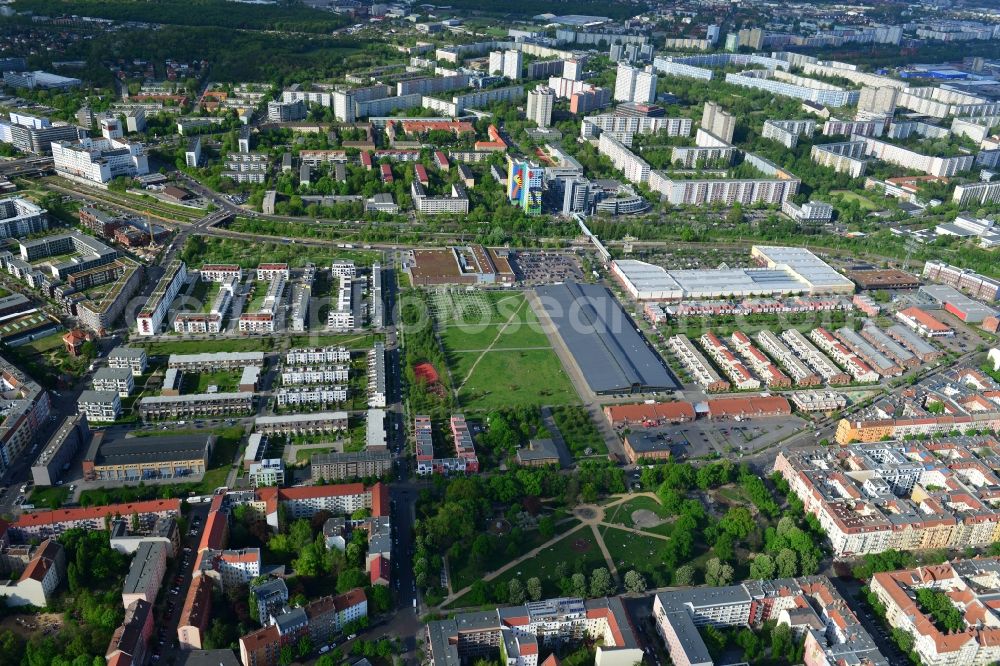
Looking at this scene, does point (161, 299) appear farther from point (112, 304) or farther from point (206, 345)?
point (206, 345)

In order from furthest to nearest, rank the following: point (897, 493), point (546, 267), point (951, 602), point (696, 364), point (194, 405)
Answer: point (546, 267)
point (696, 364)
point (194, 405)
point (897, 493)
point (951, 602)

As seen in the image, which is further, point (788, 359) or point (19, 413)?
point (788, 359)

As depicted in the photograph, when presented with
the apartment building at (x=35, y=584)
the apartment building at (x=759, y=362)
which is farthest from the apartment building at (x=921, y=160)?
the apartment building at (x=35, y=584)

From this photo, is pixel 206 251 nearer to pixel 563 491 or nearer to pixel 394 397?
pixel 394 397

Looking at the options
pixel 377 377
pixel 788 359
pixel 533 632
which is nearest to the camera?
pixel 533 632

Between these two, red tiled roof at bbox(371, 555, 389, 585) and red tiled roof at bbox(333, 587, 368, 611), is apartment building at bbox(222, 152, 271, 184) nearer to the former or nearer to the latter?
red tiled roof at bbox(371, 555, 389, 585)

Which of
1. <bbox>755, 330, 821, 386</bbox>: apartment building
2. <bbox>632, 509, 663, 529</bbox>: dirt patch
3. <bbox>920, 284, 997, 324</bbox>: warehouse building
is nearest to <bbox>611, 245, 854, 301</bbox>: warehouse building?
<bbox>920, 284, 997, 324</bbox>: warehouse building

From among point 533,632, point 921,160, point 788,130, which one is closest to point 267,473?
point 533,632

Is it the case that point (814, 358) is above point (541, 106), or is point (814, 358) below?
below
